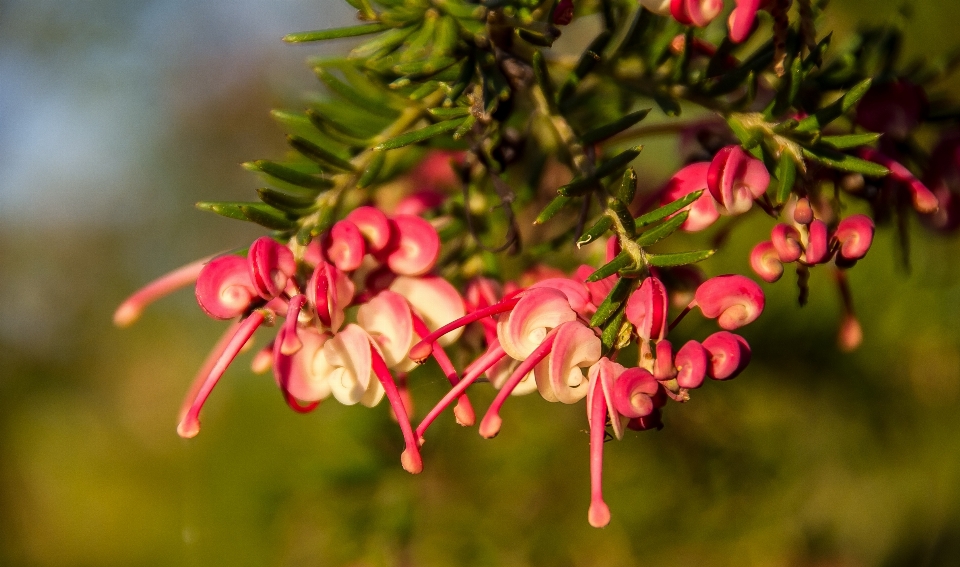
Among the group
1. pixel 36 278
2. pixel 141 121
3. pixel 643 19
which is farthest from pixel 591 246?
pixel 36 278

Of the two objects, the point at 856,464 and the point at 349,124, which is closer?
the point at 349,124

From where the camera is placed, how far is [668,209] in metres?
0.32

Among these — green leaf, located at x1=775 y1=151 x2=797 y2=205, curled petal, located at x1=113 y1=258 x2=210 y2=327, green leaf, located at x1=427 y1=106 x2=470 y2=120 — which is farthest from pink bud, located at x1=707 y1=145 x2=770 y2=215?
curled petal, located at x1=113 y1=258 x2=210 y2=327

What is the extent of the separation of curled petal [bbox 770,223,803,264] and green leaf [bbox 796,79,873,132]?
0.05 m

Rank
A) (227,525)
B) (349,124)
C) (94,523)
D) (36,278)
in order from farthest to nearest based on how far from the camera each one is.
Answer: (36,278), (94,523), (227,525), (349,124)

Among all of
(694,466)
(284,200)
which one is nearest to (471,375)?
(284,200)

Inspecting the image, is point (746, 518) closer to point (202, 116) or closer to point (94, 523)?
point (94, 523)

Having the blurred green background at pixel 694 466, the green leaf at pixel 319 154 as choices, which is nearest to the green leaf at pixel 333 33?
the green leaf at pixel 319 154

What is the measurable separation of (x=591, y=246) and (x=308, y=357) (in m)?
0.19

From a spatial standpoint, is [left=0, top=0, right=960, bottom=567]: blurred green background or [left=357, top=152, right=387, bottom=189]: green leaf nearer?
[left=357, top=152, right=387, bottom=189]: green leaf

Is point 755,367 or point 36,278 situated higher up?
point 755,367

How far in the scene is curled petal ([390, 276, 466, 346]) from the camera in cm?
37

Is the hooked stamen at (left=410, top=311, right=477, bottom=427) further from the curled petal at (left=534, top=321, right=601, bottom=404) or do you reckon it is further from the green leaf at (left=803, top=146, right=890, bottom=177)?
the green leaf at (left=803, top=146, right=890, bottom=177)

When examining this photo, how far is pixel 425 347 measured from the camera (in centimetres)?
35
